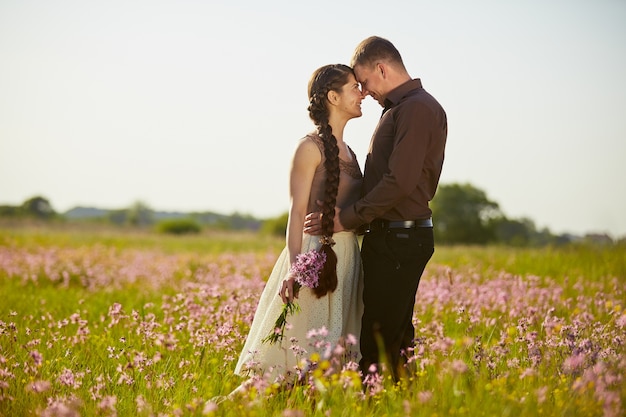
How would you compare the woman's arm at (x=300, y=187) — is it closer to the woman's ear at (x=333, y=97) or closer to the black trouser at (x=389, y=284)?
the woman's ear at (x=333, y=97)

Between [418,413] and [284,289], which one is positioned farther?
[284,289]

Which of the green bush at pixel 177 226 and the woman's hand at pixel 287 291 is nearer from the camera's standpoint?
the woman's hand at pixel 287 291

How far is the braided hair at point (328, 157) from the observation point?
4.70m

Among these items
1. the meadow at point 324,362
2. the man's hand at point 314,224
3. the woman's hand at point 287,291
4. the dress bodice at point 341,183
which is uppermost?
the dress bodice at point 341,183

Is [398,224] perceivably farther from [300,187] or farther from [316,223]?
[300,187]

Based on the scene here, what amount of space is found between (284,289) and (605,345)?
2.53 metres

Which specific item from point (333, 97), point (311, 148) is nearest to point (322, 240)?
point (311, 148)

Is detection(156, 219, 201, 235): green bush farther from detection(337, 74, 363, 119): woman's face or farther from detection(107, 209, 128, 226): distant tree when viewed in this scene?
detection(107, 209, 128, 226): distant tree

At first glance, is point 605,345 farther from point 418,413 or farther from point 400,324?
point 418,413

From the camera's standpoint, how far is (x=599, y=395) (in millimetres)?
3531

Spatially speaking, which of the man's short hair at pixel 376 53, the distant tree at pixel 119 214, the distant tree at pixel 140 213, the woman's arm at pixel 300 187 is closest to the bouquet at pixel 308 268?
the woman's arm at pixel 300 187

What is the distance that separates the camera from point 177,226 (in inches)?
1651

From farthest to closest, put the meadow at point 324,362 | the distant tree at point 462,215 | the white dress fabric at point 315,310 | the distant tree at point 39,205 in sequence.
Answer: the distant tree at point 39,205 < the distant tree at point 462,215 < the white dress fabric at point 315,310 < the meadow at point 324,362

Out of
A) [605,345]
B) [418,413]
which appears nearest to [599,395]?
[418,413]
